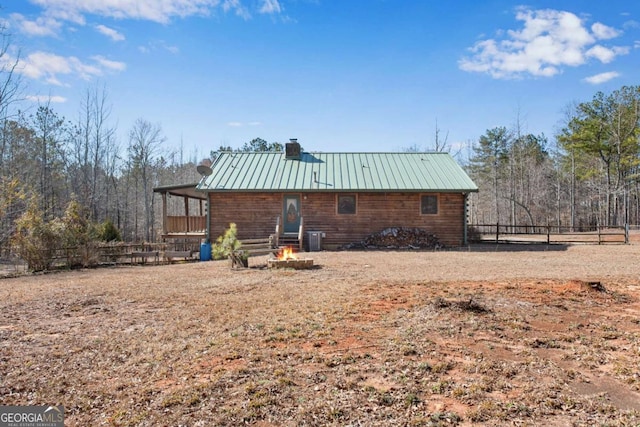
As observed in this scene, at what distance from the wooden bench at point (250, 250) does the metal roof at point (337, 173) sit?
10.0ft

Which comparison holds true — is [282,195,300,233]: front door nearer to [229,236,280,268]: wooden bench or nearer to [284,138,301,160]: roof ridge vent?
[229,236,280,268]: wooden bench

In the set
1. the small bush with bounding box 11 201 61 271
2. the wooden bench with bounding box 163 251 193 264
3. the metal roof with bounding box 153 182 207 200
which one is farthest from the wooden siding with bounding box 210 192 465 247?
the small bush with bounding box 11 201 61 271

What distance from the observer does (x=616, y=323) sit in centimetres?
544

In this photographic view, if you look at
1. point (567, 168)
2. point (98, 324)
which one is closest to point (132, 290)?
point (98, 324)

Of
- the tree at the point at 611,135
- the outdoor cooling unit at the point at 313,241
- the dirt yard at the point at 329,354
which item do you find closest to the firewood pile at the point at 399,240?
the outdoor cooling unit at the point at 313,241

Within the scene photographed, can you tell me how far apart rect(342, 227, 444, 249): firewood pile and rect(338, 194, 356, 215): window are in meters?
1.46

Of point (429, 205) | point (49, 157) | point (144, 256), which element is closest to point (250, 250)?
point (144, 256)

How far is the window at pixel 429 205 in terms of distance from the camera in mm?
17734

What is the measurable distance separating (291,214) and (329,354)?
13643mm

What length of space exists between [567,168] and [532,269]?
105ft

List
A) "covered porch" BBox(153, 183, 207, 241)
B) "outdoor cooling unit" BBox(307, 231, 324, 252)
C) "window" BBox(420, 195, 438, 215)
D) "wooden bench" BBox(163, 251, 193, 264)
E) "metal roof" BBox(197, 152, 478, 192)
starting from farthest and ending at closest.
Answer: "window" BBox(420, 195, 438, 215), "metal roof" BBox(197, 152, 478, 192), "covered porch" BBox(153, 183, 207, 241), "outdoor cooling unit" BBox(307, 231, 324, 252), "wooden bench" BBox(163, 251, 193, 264)

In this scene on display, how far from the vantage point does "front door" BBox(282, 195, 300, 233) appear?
1767cm

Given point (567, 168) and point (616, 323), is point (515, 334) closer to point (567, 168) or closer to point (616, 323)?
point (616, 323)

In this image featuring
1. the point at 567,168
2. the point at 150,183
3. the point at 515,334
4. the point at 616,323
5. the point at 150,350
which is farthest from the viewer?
the point at 150,183
